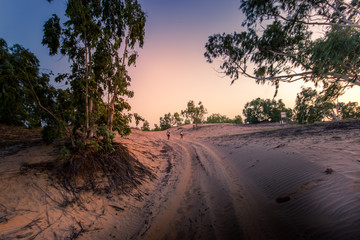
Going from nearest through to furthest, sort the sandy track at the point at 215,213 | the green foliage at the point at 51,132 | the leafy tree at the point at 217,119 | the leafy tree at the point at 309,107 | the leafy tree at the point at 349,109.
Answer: the sandy track at the point at 215,213 < the green foliage at the point at 51,132 < the leafy tree at the point at 309,107 < the leafy tree at the point at 349,109 < the leafy tree at the point at 217,119

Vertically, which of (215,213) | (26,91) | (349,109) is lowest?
(215,213)

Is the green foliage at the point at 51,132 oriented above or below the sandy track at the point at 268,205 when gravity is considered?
above

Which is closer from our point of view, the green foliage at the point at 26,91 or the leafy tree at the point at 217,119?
the green foliage at the point at 26,91

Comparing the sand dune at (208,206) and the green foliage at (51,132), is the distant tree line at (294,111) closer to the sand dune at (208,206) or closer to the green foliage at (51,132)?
the sand dune at (208,206)

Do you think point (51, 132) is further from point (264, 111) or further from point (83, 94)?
point (264, 111)

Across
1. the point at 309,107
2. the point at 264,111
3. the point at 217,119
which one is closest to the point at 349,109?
the point at 264,111

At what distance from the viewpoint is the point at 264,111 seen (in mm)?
40406

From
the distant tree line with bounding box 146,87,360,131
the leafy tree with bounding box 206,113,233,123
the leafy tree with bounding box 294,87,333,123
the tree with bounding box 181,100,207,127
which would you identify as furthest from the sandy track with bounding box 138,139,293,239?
the leafy tree with bounding box 206,113,233,123

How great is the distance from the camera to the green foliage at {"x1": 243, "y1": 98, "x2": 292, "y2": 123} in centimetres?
3956

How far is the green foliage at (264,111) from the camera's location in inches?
1558

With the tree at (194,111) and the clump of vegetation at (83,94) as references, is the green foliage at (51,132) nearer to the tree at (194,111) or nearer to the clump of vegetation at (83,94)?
the clump of vegetation at (83,94)

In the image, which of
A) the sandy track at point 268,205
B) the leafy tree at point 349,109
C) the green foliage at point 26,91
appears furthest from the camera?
the leafy tree at point 349,109

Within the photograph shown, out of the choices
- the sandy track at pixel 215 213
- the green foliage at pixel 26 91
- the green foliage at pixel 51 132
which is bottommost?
the sandy track at pixel 215 213

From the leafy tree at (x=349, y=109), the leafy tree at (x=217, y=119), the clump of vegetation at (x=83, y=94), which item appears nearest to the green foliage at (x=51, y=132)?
the clump of vegetation at (x=83, y=94)
